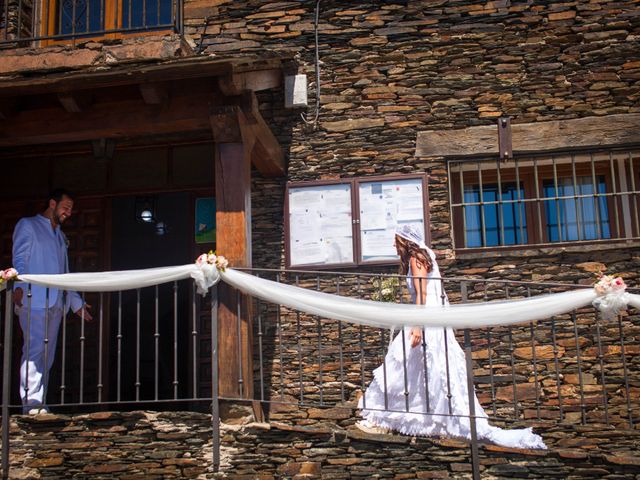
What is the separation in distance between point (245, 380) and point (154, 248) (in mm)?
3885

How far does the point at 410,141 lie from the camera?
873 centimetres

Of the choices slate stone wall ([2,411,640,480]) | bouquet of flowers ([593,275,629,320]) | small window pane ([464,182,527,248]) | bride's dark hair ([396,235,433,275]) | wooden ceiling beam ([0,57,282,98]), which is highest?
wooden ceiling beam ([0,57,282,98])

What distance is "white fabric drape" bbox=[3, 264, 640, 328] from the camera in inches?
246

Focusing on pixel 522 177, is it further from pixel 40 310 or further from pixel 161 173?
pixel 40 310

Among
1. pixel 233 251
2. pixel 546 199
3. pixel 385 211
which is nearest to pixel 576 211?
pixel 546 199

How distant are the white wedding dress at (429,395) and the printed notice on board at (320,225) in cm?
181

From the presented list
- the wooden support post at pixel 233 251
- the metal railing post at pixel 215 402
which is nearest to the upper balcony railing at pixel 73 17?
the wooden support post at pixel 233 251

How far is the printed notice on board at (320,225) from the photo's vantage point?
8.58 m

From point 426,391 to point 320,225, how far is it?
2819mm

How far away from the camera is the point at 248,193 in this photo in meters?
7.47

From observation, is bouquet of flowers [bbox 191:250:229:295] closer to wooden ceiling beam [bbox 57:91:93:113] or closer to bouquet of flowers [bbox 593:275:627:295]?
wooden ceiling beam [bbox 57:91:93:113]

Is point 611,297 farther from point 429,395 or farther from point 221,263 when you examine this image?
point 221,263

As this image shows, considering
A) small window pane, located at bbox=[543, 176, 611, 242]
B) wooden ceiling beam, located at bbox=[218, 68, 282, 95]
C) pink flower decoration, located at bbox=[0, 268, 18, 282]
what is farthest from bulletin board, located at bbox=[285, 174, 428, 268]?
pink flower decoration, located at bbox=[0, 268, 18, 282]

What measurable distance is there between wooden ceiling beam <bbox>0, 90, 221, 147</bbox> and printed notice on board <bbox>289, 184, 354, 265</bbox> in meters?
1.59
